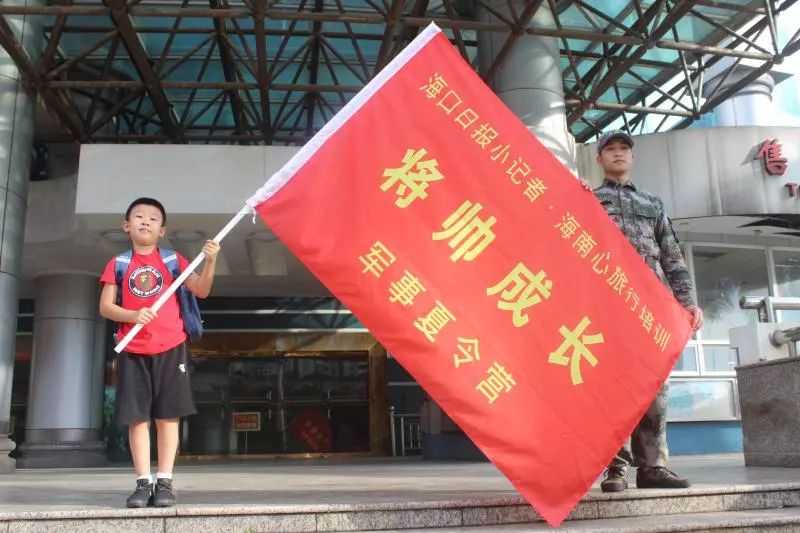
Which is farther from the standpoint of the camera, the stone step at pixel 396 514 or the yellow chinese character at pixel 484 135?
the yellow chinese character at pixel 484 135

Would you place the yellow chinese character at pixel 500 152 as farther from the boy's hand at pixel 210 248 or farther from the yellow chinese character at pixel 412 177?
the boy's hand at pixel 210 248

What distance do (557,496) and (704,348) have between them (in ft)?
31.6

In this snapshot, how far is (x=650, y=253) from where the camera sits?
4.02m

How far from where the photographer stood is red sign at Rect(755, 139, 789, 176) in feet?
37.3

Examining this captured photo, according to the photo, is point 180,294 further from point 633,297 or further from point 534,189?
point 633,297

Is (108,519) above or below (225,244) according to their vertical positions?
below

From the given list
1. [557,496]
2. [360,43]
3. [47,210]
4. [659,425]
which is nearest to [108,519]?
[557,496]

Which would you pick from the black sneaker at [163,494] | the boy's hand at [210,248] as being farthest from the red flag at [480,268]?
the black sneaker at [163,494]

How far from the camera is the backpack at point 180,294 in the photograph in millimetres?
3441

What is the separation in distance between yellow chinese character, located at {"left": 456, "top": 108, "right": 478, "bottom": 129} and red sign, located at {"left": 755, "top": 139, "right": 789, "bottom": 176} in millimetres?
9569

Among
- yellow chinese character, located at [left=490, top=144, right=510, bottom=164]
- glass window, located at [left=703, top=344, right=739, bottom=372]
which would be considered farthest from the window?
yellow chinese character, located at [left=490, top=144, right=510, bottom=164]

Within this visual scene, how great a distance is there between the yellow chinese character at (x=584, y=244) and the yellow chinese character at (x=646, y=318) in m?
0.39

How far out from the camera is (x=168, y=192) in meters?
9.86

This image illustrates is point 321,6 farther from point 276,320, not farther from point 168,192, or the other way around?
point 276,320
